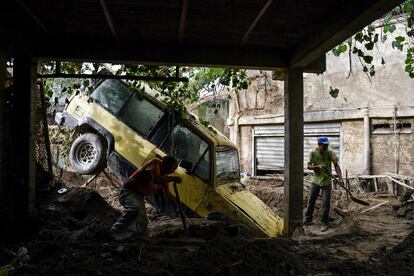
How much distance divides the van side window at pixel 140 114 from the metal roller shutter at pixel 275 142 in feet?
23.5

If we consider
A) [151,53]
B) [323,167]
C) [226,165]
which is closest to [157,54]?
[151,53]

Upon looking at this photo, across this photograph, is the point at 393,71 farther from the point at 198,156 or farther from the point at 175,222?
the point at 175,222

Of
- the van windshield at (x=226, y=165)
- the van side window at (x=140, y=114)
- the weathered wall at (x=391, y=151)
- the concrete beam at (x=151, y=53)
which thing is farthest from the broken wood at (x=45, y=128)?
the weathered wall at (x=391, y=151)

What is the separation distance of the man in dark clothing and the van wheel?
118 inches

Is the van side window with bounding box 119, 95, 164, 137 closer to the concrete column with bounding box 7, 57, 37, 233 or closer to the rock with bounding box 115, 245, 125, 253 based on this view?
the concrete column with bounding box 7, 57, 37, 233

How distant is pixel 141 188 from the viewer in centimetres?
602

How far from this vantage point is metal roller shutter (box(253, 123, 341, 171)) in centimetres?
1352

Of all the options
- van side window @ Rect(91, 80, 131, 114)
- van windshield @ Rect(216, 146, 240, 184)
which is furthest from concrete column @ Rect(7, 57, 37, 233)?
van windshield @ Rect(216, 146, 240, 184)

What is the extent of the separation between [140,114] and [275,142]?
7.56 metres

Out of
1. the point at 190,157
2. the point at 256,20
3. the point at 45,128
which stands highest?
the point at 256,20

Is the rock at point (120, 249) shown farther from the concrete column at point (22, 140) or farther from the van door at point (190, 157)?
the van door at point (190, 157)

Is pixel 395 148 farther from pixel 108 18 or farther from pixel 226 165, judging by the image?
pixel 108 18

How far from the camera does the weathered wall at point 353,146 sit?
12.6 m

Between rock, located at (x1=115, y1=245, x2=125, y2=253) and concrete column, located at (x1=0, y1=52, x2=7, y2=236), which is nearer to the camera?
rock, located at (x1=115, y1=245, x2=125, y2=253)
